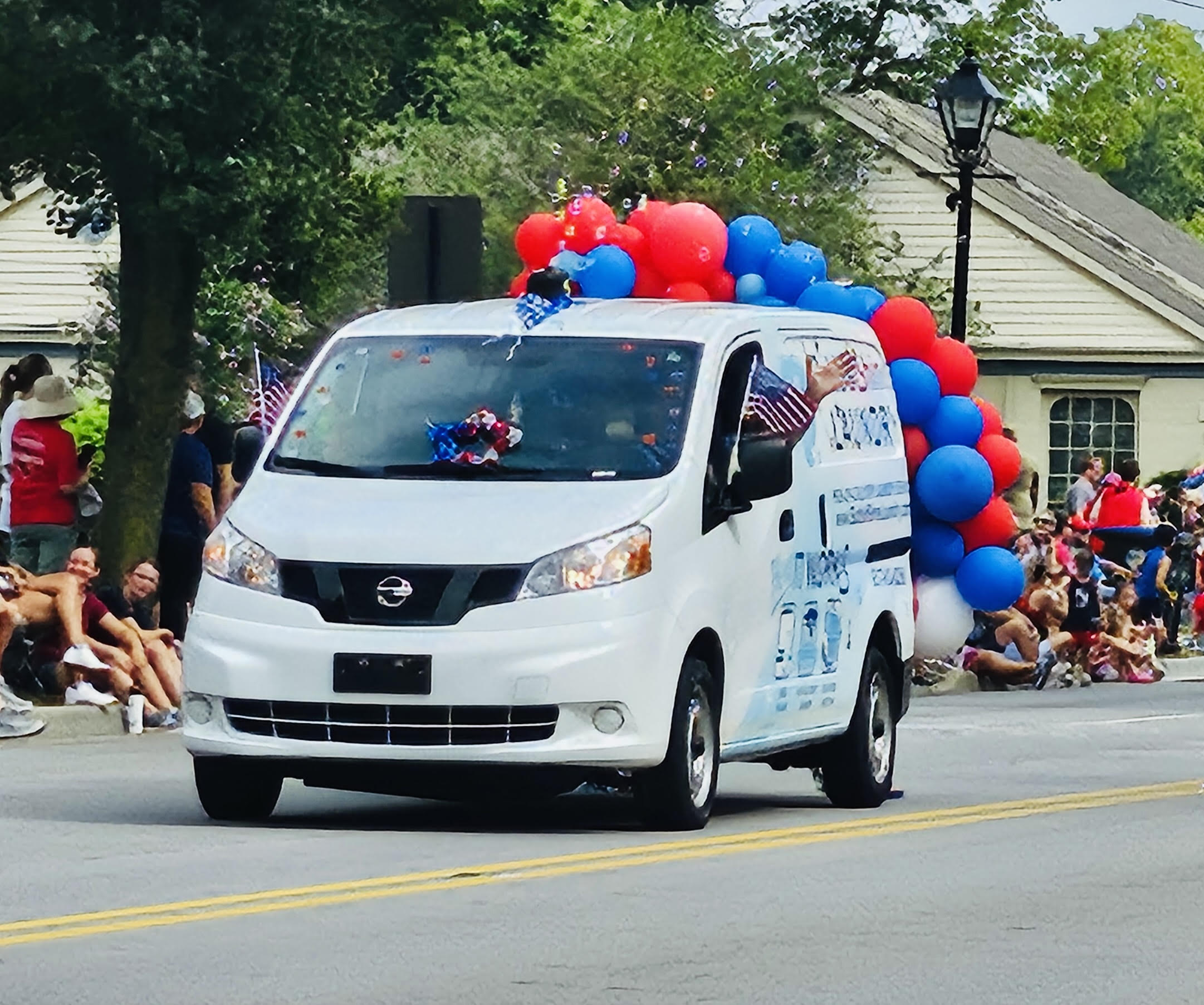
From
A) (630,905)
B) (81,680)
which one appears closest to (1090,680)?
(81,680)

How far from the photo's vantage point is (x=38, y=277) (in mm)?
47281

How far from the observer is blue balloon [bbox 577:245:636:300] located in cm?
1816

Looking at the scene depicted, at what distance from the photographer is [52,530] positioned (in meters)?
19.1

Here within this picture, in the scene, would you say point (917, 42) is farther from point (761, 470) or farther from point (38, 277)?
point (761, 470)

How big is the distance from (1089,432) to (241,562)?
36846mm

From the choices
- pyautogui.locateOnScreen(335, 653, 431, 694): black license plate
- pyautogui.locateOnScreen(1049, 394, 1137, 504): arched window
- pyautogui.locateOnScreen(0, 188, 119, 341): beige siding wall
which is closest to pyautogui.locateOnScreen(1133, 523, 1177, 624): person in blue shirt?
pyautogui.locateOnScreen(1049, 394, 1137, 504): arched window

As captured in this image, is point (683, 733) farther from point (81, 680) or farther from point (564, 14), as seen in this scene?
point (564, 14)

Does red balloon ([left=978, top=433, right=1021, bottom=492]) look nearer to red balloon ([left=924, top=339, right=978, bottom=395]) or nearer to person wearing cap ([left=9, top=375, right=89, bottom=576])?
red balloon ([left=924, top=339, right=978, bottom=395])

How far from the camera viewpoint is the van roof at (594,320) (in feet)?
43.7

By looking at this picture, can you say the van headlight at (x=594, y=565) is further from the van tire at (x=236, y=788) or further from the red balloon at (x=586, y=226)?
the red balloon at (x=586, y=226)

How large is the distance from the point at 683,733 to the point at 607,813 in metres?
1.36

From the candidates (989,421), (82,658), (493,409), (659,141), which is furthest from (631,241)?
(659,141)

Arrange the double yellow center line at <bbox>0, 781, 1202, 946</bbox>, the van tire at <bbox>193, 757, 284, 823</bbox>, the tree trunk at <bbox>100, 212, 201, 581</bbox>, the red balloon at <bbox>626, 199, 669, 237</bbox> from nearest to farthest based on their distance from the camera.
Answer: the double yellow center line at <bbox>0, 781, 1202, 946</bbox>, the van tire at <bbox>193, 757, 284, 823</bbox>, the red balloon at <bbox>626, 199, 669, 237</bbox>, the tree trunk at <bbox>100, 212, 201, 581</bbox>

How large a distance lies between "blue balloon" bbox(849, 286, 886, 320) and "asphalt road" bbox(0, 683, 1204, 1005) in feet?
13.3
